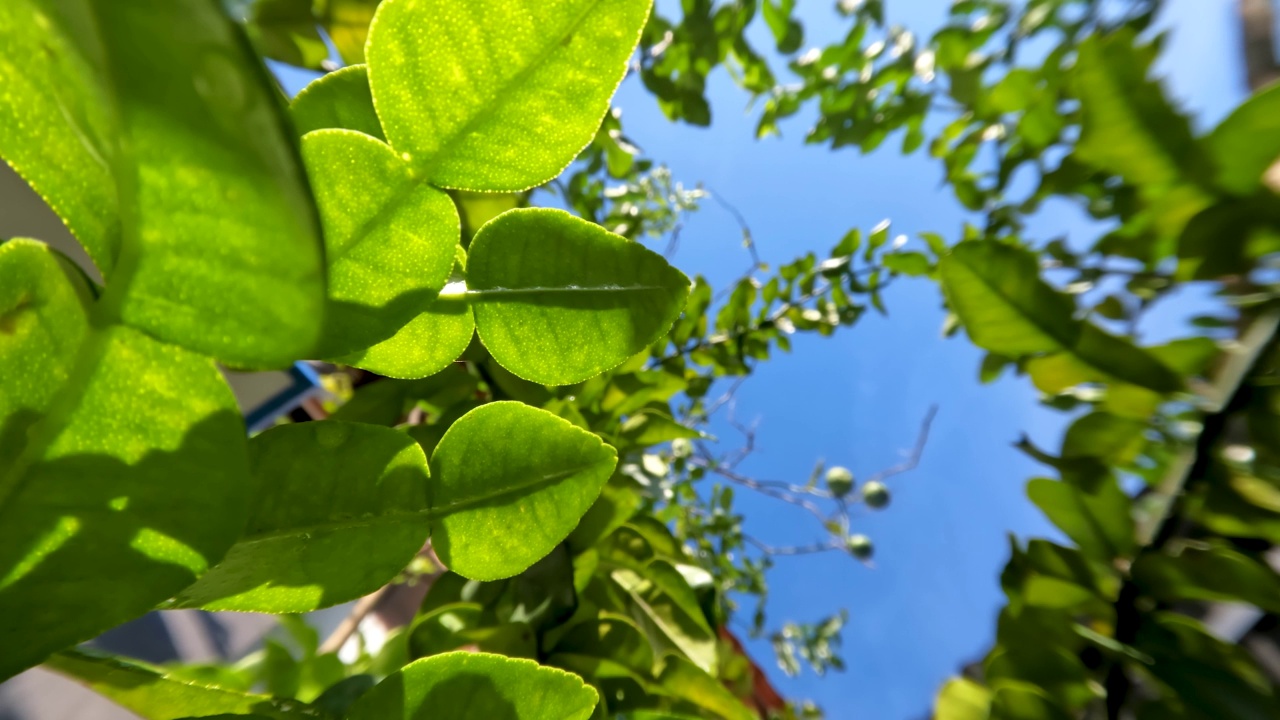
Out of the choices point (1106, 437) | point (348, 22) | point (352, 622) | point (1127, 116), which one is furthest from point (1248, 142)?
point (352, 622)

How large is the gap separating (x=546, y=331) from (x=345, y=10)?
410 millimetres

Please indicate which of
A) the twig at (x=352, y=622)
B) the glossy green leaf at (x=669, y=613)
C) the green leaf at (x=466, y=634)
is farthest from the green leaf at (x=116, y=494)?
the twig at (x=352, y=622)

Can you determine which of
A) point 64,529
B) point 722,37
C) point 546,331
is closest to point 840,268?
point 722,37

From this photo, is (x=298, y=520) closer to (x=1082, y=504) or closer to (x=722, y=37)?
(x=1082, y=504)

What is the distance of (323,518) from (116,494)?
0.19ft

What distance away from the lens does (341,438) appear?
0.18m

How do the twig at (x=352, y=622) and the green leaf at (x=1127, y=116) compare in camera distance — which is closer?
Result: the green leaf at (x=1127, y=116)

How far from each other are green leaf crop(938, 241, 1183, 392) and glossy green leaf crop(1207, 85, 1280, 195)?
0.10 metres

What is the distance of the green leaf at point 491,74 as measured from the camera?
0.14 metres

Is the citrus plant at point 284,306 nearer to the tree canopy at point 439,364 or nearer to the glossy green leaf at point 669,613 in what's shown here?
the tree canopy at point 439,364

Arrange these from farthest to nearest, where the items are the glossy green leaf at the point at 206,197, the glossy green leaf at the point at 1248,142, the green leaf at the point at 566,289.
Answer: the glossy green leaf at the point at 1248,142
the green leaf at the point at 566,289
the glossy green leaf at the point at 206,197

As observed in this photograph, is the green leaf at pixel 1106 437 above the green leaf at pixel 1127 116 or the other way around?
the other way around

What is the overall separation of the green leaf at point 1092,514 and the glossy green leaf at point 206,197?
49cm

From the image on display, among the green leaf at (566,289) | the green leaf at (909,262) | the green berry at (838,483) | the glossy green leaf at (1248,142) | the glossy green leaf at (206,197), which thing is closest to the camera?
the glossy green leaf at (206,197)
